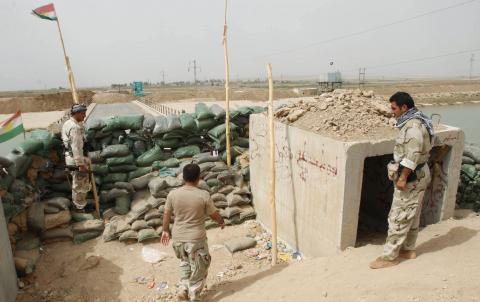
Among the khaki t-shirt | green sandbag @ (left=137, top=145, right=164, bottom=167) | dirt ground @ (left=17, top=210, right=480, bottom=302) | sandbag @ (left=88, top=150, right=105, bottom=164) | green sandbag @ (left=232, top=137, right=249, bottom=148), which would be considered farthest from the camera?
green sandbag @ (left=232, top=137, right=249, bottom=148)

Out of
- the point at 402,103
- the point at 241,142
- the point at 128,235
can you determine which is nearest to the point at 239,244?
the point at 128,235

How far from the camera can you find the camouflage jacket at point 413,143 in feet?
9.92

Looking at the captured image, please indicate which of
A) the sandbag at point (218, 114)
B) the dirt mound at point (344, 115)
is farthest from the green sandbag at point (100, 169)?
the dirt mound at point (344, 115)

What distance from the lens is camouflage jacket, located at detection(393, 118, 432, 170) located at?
3.02m

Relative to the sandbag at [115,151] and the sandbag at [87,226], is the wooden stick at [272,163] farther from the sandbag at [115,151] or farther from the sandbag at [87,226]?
the sandbag at [87,226]

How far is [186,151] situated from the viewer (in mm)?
6586

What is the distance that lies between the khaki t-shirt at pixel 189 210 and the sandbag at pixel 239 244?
207 centimetres

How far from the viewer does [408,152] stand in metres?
3.06

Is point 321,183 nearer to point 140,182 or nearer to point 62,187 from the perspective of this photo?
point 140,182

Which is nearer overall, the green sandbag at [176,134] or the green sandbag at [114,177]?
the green sandbag at [114,177]

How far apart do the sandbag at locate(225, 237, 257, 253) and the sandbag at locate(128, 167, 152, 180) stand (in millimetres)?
2081

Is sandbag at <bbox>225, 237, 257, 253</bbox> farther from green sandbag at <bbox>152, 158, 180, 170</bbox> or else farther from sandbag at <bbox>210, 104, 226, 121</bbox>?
sandbag at <bbox>210, 104, 226, 121</bbox>

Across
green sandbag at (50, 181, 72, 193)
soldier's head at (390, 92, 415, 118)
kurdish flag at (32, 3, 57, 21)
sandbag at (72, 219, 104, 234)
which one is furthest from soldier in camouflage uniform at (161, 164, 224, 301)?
kurdish flag at (32, 3, 57, 21)

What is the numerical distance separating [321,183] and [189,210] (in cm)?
182
